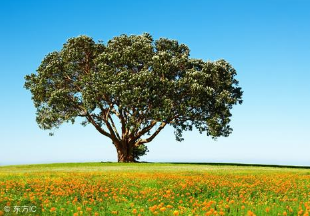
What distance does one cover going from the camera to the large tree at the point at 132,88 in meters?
42.5

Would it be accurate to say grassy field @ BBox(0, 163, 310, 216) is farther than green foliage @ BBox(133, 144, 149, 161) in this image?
No

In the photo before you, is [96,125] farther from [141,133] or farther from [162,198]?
[162,198]

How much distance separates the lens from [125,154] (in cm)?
4878

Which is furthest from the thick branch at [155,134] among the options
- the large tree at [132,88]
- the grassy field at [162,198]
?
the grassy field at [162,198]

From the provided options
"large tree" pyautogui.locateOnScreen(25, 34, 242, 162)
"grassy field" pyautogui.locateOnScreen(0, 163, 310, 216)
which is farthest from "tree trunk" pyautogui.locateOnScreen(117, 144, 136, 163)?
"grassy field" pyautogui.locateOnScreen(0, 163, 310, 216)

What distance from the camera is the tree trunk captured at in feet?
160

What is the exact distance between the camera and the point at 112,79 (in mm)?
43125

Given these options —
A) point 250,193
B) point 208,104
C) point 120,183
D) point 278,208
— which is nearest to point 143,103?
point 208,104

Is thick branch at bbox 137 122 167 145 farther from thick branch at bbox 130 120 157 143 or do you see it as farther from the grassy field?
the grassy field

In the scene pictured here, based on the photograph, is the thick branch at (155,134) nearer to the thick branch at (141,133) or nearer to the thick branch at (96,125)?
the thick branch at (141,133)

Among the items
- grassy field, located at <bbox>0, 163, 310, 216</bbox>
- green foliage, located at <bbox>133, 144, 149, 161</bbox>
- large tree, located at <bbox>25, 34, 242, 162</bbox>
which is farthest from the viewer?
green foliage, located at <bbox>133, 144, 149, 161</bbox>

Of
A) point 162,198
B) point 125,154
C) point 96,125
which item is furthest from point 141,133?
point 162,198

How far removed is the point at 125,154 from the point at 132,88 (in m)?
10.4

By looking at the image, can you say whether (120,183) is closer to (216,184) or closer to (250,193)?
(216,184)
